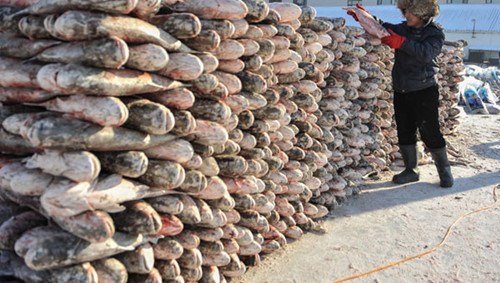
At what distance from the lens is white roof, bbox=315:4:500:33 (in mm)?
23500

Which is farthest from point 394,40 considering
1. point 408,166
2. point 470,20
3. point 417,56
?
point 470,20

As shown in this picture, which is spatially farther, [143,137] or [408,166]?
[408,166]

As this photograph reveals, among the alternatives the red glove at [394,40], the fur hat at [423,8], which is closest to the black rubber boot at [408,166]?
the red glove at [394,40]

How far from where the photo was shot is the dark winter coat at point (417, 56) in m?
4.75

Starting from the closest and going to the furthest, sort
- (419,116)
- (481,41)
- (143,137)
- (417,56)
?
(143,137) < (417,56) < (419,116) < (481,41)

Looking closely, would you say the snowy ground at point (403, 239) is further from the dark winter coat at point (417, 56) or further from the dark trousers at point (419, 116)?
the dark winter coat at point (417, 56)

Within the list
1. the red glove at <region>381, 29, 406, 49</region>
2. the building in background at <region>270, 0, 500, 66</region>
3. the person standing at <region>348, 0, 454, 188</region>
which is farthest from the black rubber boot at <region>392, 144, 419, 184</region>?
the building in background at <region>270, 0, 500, 66</region>

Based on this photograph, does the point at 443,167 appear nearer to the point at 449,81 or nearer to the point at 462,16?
the point at 449,81

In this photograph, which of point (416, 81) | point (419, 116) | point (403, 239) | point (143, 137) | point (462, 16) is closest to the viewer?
point (143, 137)

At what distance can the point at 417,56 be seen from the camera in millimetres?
4762

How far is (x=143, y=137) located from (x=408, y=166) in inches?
150

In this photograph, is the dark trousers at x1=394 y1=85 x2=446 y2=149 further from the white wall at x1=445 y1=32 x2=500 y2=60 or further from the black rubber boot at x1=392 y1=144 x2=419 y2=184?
the white wall at x1=445 y1=32 x2=500 y2=60

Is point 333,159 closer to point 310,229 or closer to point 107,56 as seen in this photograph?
point 310,229

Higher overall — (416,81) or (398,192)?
(416,81)
